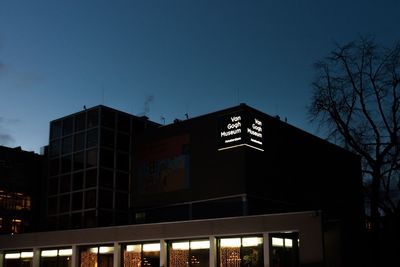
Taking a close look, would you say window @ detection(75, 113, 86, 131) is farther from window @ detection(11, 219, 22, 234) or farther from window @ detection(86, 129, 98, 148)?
window @ detection(11, 219, 22, 234)

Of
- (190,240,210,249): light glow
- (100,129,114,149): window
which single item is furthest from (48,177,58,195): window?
(190,240,210,249): light glow

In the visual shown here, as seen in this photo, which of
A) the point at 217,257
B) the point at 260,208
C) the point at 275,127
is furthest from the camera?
the point at 275,127

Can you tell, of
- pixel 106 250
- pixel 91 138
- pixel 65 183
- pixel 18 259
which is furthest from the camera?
pixel 65 183

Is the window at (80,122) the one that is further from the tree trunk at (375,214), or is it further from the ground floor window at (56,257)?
the tree trunk at (375,214)

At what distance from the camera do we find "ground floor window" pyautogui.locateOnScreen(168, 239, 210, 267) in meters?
34.6

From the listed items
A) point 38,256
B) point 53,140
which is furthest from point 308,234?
point 53,140

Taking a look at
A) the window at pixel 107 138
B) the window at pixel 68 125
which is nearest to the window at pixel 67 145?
the window at pixel 68 125

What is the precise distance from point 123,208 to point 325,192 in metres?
16.6

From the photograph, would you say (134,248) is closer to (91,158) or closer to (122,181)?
(122,181)

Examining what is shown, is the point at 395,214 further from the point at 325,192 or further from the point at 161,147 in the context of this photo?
the point at 161,147

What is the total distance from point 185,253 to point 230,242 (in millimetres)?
3152

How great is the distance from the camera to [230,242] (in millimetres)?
33812

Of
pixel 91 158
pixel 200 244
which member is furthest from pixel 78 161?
pixel 200 244

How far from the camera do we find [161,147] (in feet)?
149
